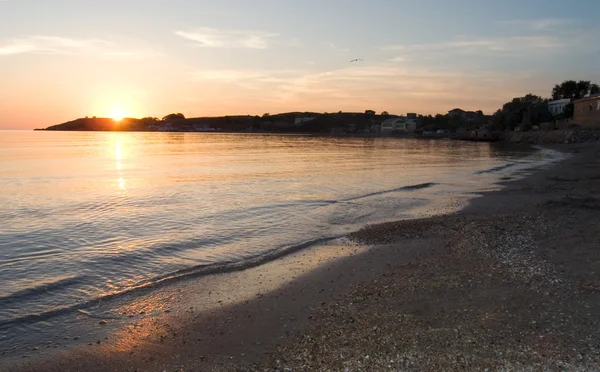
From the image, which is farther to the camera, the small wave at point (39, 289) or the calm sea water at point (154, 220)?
the calm sea water at point (154, 220)

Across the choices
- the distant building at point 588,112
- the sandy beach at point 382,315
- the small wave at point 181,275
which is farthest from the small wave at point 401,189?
the distant building at point 588,112

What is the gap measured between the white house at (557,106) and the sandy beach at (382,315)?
414 ft

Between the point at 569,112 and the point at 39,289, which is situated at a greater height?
the point at 569,112

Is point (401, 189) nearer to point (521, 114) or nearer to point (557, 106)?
point (521, 114)

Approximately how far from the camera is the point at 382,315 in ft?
23.7

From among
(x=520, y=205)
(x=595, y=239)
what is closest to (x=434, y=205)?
(x=520, y=205)

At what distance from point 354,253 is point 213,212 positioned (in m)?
8.68

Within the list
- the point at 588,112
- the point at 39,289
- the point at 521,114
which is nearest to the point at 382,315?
the point at 39,289

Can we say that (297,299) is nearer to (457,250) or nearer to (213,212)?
(457,250)

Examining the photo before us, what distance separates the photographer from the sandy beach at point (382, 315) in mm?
5844

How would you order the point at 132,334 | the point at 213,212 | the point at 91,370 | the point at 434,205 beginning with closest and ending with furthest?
the point at 91,370
the point at 132,334
the point at 213,212
the point at 434,205

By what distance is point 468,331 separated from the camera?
6.41m

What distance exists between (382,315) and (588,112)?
97.7 meters

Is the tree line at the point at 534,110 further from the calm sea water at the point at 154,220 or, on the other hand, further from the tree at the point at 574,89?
the calm sea water at the point at 154,220
